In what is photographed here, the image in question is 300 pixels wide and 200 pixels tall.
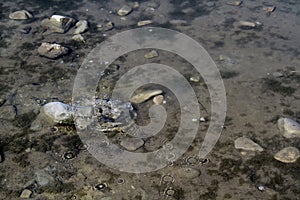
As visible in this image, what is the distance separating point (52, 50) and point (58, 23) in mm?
790

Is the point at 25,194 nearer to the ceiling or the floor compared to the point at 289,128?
nearer to the floor

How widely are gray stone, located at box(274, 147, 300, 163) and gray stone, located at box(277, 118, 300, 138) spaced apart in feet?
0.85

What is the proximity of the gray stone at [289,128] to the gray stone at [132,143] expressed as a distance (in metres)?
1.59

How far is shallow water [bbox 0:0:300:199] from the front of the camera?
3543 millimetres

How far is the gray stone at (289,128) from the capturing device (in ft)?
13.3

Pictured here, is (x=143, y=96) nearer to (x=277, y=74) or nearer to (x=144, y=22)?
(x=277, y=74)

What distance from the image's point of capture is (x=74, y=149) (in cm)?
393

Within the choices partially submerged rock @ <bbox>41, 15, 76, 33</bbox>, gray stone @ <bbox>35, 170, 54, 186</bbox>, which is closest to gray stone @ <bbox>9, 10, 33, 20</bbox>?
partially submerged rock @ <bbox>41, 15, 76, 33</bbox>

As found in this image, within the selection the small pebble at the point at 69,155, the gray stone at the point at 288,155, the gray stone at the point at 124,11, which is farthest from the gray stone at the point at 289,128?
the gray stone at the point at 124,11

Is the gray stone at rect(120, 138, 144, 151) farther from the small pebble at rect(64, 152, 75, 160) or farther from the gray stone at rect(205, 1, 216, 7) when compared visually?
the gray stone at rect(205, 1, 216, 7)

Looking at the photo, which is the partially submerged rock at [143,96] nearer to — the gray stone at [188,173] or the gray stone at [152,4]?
the gray stone at [188,173]

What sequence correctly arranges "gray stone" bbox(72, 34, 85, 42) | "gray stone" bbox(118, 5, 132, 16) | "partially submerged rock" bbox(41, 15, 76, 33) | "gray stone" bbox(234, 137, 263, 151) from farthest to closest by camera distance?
"gray stone" bbox(118, 5, 132, 16)
"partially submerged rock" bbox(41, 15, 76, 33)
"gray stone" bbox(72, 34, 85, 42)
"gray stone" bbox(234, 137, 263, 151)

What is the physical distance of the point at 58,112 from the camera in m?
4.25

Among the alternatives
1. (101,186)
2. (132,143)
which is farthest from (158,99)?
(101,186)
